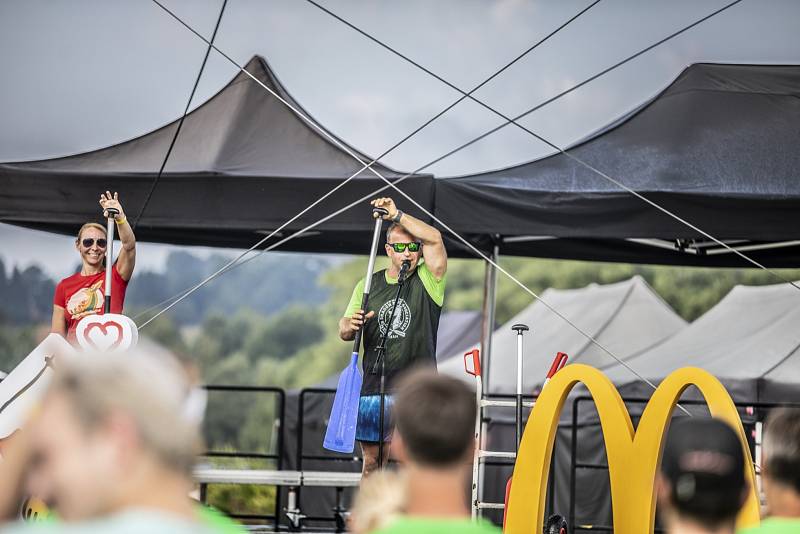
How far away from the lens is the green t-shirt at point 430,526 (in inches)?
68.8

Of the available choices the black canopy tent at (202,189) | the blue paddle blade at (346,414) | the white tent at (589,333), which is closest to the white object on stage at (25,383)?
the blue paddle blade at (346,414)

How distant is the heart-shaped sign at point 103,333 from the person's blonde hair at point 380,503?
3203 millimetres

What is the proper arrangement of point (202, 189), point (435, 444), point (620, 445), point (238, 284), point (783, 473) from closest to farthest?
point (435, 444), point (783, 473), point (620, 445), point (202, 189), point (238, 284)

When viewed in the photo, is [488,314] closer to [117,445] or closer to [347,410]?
[347,410]

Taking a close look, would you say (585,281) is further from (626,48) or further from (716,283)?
(626,48)

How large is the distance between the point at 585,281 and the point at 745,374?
1036 inches

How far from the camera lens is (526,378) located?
A: 12312 millimetres

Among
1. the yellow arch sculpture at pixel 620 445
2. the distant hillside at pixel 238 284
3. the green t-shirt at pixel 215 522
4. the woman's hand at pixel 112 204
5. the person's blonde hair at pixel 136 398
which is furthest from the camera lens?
the distant hillside at pixel 238 284

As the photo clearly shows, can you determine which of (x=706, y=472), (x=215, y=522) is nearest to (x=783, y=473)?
(x=706, y=472)

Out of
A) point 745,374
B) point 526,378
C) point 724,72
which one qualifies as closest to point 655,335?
point 526,378

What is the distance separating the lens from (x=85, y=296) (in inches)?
216

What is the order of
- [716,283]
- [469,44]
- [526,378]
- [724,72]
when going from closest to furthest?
[724,72]
[526,378]
[716,283]
[469,44]

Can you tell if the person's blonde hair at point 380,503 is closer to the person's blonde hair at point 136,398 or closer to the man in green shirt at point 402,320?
the person's blonde hair at point 136,398

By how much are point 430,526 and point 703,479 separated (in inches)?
17.8
